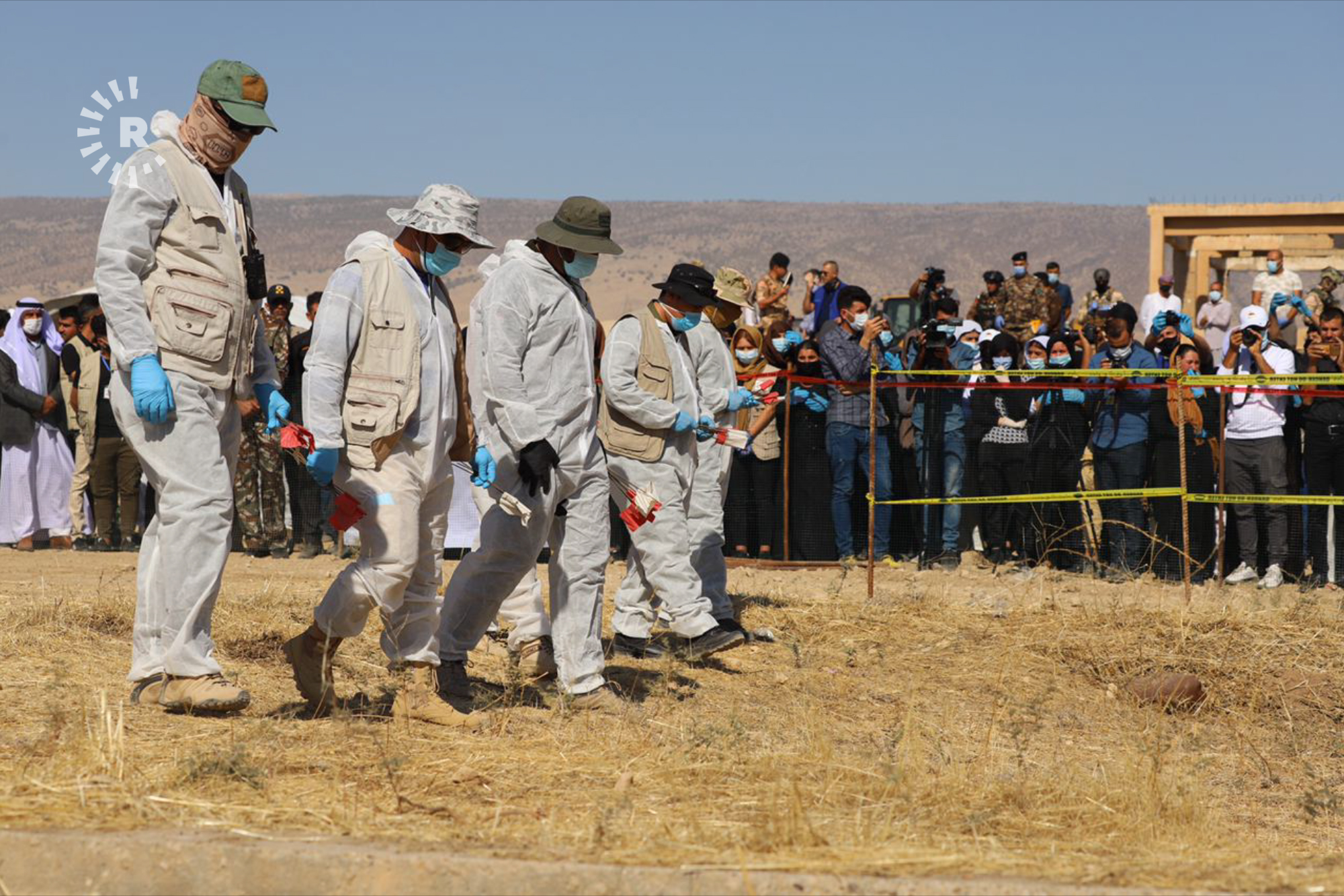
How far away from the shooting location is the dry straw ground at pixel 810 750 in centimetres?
485

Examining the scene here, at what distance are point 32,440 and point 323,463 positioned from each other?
30.5 feet

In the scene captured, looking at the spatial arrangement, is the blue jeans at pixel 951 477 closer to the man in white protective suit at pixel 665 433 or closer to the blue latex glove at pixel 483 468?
the man in white protective suit at pixel 665 433

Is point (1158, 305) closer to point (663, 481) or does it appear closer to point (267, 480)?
point (267, 480)

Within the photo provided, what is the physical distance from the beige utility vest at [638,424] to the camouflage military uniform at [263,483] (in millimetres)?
5531

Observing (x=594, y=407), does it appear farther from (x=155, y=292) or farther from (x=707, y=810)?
(x=707, y=810)

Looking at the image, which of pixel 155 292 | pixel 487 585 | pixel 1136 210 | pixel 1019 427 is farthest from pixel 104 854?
pixel 1136 210

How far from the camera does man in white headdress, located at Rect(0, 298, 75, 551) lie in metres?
14.4

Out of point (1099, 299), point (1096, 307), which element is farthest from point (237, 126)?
point (1099, 299)

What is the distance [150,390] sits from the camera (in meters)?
5.91

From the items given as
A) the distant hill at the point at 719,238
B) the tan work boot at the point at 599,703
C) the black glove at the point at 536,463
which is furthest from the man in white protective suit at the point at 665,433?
the distant hill at the point at 719,238

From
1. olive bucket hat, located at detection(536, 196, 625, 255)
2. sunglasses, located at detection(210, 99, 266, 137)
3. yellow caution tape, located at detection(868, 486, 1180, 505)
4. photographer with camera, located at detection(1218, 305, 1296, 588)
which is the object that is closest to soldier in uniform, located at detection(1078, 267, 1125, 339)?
photographer with camera, located at detection(1218, 305, 1296, 588)

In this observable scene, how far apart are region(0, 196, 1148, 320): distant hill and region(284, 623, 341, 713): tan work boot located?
68.4 metres

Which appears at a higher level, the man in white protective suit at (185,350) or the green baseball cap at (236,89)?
the green baseball cap at (236,89)

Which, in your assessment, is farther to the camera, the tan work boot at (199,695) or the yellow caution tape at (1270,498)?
the yellow caution tape at (1270,498)
